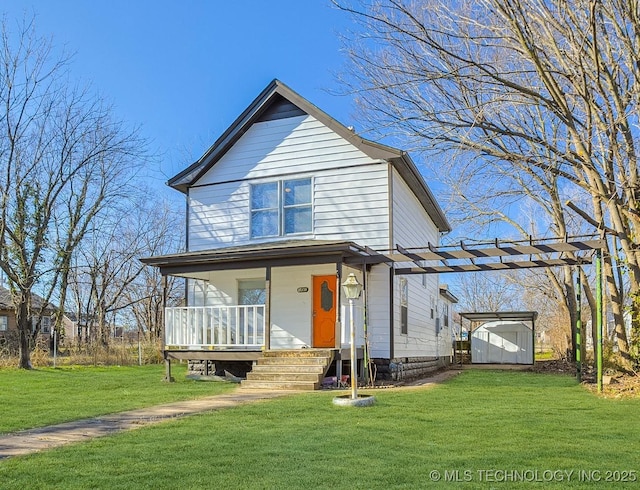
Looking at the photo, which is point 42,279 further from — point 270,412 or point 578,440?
point 578,440

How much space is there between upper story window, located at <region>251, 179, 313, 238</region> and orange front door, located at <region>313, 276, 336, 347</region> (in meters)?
1.48

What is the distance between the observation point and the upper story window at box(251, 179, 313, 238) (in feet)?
50.3

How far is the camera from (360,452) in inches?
219

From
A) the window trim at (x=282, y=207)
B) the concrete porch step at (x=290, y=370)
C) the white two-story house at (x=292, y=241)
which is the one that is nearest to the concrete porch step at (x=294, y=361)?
the concrete porch step at (x=290, y=370)

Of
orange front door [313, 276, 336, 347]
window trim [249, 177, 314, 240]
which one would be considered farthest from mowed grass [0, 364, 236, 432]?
window trim [249, 177, 314, 240]

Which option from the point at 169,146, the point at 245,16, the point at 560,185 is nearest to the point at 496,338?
the point at 560,185

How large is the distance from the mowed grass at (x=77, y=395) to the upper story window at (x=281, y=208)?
4412mm

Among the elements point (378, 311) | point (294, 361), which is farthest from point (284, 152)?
point (294, 361)

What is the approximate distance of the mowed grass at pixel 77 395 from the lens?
8383 mm

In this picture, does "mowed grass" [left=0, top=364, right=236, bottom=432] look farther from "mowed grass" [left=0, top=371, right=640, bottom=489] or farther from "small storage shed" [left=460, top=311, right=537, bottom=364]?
"small storage shed" [left=460, top=311, right=537, bottom=364]

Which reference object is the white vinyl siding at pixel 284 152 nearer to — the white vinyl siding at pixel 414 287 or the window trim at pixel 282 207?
the window trim at pixel 282 207

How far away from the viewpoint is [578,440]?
6.11 m

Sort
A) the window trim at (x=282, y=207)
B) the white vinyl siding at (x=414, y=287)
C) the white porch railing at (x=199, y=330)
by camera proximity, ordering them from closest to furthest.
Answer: the white porch railing at (x=199, y=330) < the white vinyl siding at (x=414, y=287) < the window trim at (x=282, y=207)

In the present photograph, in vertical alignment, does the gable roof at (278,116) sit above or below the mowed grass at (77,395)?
above
